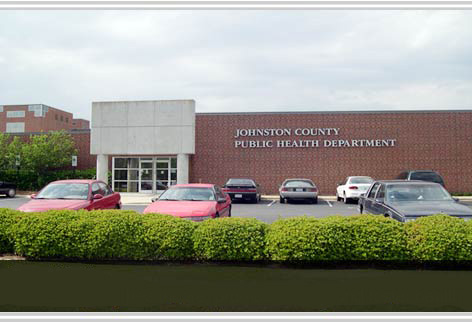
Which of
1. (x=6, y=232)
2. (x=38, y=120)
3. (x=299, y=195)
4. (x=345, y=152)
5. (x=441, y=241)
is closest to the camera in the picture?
(x=441, y=241)

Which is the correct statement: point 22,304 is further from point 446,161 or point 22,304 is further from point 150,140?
point 446,161

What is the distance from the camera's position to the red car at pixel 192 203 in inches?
351

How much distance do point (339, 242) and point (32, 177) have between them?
2960cm

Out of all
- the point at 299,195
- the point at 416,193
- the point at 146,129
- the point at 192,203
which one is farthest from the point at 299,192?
the point at 146,129

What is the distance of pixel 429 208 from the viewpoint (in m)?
8.16

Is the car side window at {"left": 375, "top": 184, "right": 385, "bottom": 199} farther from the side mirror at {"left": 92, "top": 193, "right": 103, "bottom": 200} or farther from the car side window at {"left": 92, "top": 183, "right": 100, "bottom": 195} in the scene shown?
the car side window at {"left": 92, "top": 183, "right": 100, "bottom": 195}

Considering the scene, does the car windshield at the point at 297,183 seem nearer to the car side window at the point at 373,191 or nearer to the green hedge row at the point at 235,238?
the car side window at the point at 373,191

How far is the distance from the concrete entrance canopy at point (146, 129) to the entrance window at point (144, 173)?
3.70ft

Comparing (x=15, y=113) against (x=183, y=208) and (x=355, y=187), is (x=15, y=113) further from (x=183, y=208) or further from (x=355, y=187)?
(x=183, y=208)

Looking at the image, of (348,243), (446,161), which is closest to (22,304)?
(348,243)

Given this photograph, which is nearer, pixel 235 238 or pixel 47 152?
pixel 235 238

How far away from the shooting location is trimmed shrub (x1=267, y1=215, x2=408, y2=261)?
622 centimetres

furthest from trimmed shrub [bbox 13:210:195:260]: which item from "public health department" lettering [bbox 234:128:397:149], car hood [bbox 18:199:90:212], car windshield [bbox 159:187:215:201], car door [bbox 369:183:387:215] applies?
"public health department" lettering [bbox 234:128:397:149]

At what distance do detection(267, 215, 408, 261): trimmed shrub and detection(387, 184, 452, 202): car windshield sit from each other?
10.0 feet
